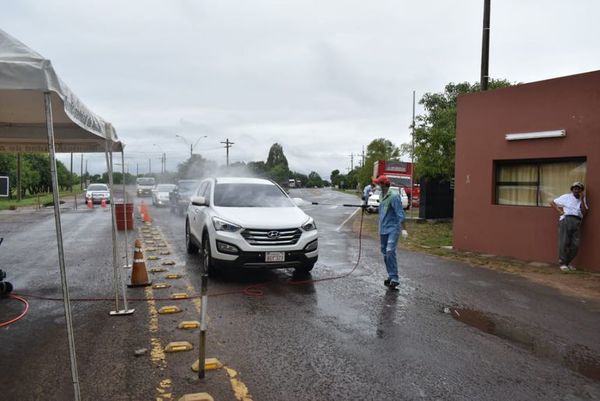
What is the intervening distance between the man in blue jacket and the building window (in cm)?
461

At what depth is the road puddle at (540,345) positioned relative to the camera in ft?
15.3

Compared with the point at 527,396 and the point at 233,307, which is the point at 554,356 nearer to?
the point at 527,396

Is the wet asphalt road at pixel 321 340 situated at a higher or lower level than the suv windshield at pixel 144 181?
lower

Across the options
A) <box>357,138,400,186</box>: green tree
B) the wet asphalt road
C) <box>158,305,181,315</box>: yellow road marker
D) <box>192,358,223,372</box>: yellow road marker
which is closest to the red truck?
the wet asphalt road

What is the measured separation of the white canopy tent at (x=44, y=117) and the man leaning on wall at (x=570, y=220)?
27.3 ft

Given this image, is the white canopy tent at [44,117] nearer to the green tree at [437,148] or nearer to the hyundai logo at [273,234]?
the hyundai logo at [273,234]

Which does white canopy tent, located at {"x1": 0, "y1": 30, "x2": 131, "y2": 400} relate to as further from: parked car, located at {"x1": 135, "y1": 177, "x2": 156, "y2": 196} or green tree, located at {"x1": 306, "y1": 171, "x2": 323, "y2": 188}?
green tree, located at {"x1": 306, "y1": 171, "x2": 323, "y2": 188}

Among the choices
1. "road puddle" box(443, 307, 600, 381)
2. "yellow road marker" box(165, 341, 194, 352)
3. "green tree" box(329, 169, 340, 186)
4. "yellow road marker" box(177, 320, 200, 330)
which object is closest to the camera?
"road puddle" box(443, 307, 600, 381)

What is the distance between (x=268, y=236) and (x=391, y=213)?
2.04 m

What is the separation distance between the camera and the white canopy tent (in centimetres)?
345

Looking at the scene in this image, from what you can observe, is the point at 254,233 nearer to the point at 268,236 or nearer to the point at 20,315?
the point at 268,236

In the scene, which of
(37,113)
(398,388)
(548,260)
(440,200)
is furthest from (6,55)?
(440,200)

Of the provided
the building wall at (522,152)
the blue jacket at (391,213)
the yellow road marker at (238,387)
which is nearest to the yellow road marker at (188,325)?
the yellow road marker at (238,387)

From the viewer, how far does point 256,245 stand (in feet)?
24.7
